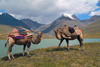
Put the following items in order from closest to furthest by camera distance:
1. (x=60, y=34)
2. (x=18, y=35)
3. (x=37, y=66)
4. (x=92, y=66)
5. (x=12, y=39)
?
(x=92, y=66) < (x=37, y=66) < (x=12, y=39) < (x=18, y=35) < (x=60, y=34)

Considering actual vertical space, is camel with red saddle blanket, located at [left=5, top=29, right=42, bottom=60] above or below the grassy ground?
above

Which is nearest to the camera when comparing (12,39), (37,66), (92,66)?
(92,66)

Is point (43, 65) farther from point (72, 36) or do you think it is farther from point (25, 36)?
point (72, 36)

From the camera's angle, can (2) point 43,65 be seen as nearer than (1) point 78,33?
Yes

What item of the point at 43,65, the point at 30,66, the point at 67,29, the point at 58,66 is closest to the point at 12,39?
the point at 30,66

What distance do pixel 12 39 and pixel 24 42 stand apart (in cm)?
187

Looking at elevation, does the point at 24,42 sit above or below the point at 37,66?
above

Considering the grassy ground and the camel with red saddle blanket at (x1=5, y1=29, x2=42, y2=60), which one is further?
the camel with red saddle blanket at (x1=5, y1=29, x2=42, y2=60)

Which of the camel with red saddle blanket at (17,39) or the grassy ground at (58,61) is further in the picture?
the camel with red saddle blanket at (17,39)

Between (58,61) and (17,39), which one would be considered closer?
(58,61)

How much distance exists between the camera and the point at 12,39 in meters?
11.5

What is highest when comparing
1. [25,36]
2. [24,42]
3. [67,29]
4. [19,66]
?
[67,29]

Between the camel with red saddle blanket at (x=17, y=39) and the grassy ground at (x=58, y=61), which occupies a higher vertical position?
the camel with red saddle blanket at (x=17, y=39)

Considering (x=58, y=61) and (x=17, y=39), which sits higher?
(x=17, y=39)
